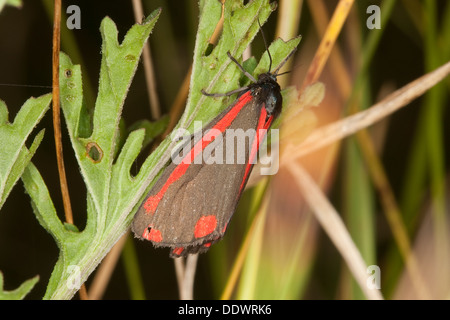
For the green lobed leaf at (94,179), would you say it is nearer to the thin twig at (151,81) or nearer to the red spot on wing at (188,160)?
the red spot on wing at (188,160)

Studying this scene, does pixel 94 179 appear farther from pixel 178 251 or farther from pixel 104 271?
pixel 104 271

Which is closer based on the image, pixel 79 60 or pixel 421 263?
pixel 79 60

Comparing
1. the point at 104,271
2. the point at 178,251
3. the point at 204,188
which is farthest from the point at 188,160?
the point at 104,271

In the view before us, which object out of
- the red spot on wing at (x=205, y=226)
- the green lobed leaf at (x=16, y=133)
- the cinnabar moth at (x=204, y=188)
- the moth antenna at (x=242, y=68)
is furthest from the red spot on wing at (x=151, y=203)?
the moth antenna at (x=242, y=68)

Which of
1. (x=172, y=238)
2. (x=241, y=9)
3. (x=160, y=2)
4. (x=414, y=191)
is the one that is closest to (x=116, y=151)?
(x=172, y=238)

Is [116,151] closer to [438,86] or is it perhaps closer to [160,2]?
[160,2]
